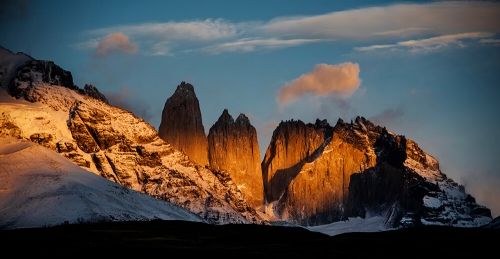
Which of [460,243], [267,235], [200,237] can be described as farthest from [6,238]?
[460,243]

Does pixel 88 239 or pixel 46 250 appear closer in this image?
pixel 46 250

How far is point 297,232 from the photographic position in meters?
196

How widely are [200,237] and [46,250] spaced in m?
48.4

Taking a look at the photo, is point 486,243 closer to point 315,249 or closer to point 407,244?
point 407,244

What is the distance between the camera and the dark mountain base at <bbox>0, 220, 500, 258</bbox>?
453ft

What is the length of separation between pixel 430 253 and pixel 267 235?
45606mm

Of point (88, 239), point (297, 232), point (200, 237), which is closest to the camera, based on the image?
point (88, 239)

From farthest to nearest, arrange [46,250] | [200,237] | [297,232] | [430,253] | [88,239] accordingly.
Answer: [297,232]
[200,237]
[88,239]
[430,253]
[46,250]

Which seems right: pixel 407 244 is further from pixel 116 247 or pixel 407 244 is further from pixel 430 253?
pixel 116 247

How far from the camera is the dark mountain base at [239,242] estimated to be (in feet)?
453

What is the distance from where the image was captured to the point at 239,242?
166 metres

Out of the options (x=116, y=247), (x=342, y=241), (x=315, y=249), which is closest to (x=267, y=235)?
(x=342, y=241)

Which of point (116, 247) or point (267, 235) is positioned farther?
point (267, 235)

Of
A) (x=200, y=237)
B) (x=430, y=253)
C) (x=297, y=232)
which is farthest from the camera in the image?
(x=297, y=232)
